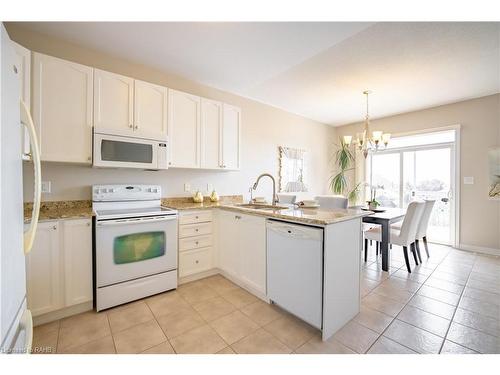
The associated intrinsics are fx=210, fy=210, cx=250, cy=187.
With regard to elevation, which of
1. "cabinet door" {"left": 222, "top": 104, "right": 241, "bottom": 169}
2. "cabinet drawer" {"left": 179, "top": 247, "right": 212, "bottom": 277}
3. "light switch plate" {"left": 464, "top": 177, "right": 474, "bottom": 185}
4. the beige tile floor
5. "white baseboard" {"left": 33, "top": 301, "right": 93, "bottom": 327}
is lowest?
the beige tile floor

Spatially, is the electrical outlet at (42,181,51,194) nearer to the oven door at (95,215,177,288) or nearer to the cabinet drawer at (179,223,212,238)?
the oven door at (95,215,177,288)

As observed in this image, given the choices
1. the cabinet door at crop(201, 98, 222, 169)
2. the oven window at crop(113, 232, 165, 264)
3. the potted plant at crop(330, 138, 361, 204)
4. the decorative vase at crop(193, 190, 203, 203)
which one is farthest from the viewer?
the potted plant at crop(330, 138, 361, 204)

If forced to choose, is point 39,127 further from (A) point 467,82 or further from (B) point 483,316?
(A) point 467,82

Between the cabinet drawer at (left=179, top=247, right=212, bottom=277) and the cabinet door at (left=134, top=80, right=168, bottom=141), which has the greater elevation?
the cabinet door at (left=134, top=80, right=168, bottom=141)

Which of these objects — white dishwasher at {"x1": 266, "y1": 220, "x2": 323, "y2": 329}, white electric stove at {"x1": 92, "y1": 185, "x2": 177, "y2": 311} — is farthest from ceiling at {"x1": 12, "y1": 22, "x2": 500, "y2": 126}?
white dishwasher at {"x1": 266, "y1": 220, "x2": 323, "y2": 329}

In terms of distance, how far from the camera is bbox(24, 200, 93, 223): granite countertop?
5.56ft

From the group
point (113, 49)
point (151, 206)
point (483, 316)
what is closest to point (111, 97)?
point (113, 49)

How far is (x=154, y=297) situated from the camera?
2068 millimetres

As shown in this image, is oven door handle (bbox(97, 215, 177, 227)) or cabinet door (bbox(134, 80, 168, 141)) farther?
cabinet door (bbox(134, 80, 168, 141))

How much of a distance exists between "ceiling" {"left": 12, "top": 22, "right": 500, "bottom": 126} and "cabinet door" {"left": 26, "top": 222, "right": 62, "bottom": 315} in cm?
183

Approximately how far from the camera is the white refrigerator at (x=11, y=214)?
2.56ft

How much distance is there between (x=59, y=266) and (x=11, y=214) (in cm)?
112

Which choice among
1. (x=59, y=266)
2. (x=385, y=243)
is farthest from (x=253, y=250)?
(x=385, y=243)

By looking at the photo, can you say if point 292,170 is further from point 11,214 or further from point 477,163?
point 11,214
